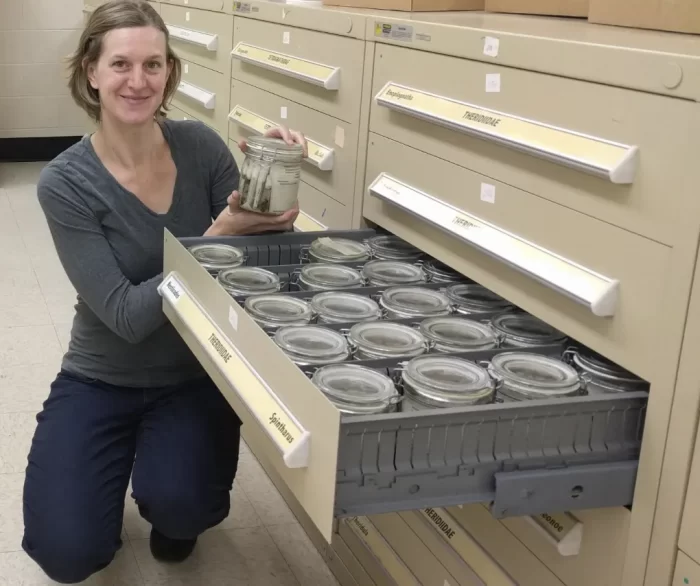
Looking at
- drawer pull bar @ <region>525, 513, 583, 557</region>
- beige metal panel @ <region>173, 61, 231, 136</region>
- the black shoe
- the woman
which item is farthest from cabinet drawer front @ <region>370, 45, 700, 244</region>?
beige metal panel @ <region>173, 61, 231, 136</region>

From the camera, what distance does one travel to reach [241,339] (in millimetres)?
1225

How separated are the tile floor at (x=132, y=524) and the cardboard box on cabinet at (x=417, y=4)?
1.17 meters

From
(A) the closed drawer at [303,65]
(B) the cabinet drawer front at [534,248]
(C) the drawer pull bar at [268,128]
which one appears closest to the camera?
(B) the cabinet drawer front at [534,248]

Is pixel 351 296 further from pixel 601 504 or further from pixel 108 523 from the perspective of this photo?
pixel 108 523

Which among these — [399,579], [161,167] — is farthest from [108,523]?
[161,167]

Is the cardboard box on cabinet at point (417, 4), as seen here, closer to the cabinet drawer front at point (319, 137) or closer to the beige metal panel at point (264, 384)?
the cabinet drawer front at point (319, 137)

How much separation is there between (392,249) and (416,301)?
26 cm

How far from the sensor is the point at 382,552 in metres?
1.81

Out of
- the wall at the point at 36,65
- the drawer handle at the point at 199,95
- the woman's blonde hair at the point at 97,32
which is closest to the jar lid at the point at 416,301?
the woman's blonde hair at the point at 97,32

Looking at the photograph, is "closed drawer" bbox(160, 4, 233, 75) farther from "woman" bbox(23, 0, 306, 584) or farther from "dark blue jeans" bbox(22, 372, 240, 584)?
"dark blue jeans" bbox(22, 372, 240, 584)

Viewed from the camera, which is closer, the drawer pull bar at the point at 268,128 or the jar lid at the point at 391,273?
the jar lid at the point at 391,273

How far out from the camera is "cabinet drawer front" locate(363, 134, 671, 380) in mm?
1092

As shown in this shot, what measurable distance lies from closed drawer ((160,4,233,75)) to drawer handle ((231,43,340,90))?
19 cm

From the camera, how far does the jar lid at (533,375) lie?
1128 mm
